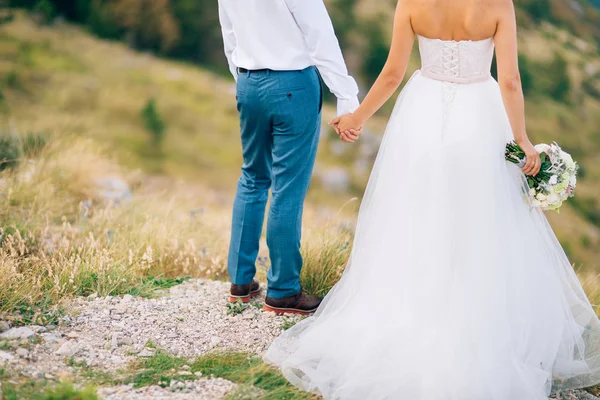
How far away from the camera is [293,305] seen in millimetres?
3619

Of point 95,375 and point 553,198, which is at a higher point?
point 553,198

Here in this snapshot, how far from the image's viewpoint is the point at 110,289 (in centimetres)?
380

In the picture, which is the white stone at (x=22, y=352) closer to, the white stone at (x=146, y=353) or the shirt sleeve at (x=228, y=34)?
the white stone at (x=146, y=353)

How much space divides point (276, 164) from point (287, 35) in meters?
0.65

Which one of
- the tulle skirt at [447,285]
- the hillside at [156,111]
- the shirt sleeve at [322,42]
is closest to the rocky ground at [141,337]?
the tulle skirt at [447,285]

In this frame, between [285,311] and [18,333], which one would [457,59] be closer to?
[285,311]

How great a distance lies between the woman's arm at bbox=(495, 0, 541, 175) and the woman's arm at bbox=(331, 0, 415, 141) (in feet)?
1.26

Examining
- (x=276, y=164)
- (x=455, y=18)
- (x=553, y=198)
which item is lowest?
(x=276, y=164)

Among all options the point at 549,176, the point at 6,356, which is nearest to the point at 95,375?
the point at 6,356

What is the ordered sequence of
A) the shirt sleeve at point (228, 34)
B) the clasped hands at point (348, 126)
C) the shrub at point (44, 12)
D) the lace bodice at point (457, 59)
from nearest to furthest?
the lace bodice at point (457, 59) → the clasped hands at point (348, 126) → the shirt sleeve at point (228, 34) → the shrub at point (44, 12)

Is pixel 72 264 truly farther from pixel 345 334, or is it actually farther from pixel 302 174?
pixel 345 334

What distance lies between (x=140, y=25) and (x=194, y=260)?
1028 inches

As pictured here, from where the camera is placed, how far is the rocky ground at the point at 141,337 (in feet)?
9.19

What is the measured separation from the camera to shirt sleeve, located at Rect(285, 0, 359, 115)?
125 inches
